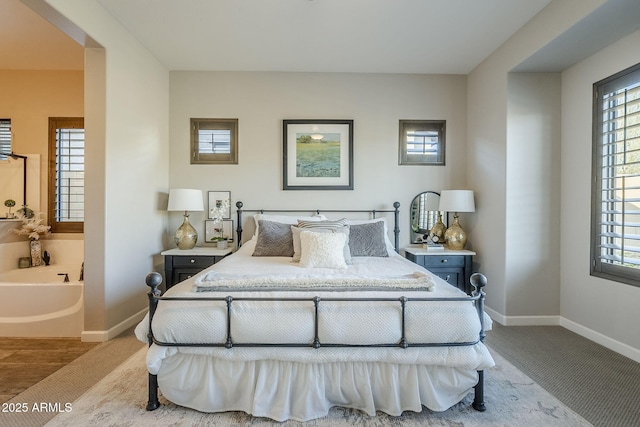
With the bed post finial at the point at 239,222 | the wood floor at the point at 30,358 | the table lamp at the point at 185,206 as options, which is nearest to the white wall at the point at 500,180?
the bed post finial at the point at 239,222

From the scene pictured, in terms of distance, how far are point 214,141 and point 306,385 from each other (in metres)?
3.22

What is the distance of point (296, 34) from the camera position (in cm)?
312

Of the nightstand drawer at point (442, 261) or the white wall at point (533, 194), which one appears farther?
the nightstand drawer at point (442, 261)

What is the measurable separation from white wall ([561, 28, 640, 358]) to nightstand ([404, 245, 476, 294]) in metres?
0.92

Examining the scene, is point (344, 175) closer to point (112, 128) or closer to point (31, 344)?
point (112, 128)

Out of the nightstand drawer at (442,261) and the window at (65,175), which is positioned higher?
the window at (65,175)

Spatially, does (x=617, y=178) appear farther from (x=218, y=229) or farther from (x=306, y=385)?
(x=218, y=229)

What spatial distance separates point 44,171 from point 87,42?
216 cm

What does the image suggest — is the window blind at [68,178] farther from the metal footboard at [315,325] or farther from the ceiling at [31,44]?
the metal footboard at [315,325]

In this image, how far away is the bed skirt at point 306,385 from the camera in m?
1.75

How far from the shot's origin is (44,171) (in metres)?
3.95

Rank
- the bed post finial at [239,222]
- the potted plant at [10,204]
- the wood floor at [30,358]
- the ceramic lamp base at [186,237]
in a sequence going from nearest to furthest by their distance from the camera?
the wood floor at [30,358], the ceramic lamp base at [186,237], the potted plant at [10,204], the bed post finial at [239,222]

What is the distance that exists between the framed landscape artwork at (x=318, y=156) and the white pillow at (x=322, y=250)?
1251 mm

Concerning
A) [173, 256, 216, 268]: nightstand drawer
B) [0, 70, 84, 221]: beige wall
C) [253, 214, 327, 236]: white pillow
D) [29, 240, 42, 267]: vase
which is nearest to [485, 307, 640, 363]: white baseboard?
[253, 214, 327, 236]: white pillow
